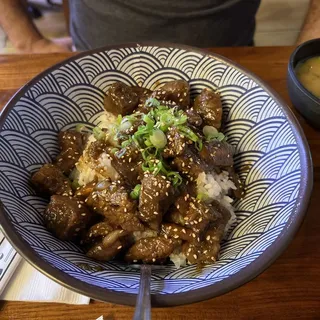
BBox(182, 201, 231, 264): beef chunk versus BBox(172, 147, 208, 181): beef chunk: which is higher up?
BBox(172, 147, 208, 181): beef chunk

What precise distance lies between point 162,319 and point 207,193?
0.51 m

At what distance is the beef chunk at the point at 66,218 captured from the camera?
1389 millimetres

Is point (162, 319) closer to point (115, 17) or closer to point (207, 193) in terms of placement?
point (207, 193)

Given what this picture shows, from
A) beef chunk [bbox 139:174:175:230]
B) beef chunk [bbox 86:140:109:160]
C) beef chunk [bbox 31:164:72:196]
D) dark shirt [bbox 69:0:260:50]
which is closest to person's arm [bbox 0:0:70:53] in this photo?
dark shirt [bbox 69:0:260:50]

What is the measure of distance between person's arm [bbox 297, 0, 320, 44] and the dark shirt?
44cm

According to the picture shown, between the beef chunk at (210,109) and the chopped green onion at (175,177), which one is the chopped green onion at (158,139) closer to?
the chopped green onion at (175,177)

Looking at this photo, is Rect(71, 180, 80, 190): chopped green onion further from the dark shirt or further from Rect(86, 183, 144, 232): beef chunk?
the dark shirt

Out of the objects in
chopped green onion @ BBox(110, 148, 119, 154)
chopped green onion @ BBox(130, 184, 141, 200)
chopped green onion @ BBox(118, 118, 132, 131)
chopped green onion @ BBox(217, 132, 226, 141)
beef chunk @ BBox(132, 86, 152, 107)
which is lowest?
chopped green onion @ BBox(130, 184, 141, 200)

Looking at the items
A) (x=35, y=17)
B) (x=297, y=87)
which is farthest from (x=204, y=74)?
(x=35, y=17)

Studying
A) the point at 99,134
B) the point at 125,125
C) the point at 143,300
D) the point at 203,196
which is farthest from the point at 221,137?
the point at 143,300

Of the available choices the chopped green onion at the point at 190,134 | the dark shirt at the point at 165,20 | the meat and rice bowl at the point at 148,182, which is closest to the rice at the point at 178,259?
the meat and rice bowl at the point at 148,182

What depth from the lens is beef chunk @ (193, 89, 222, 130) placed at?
68.5 inches

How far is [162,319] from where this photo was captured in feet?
4.26

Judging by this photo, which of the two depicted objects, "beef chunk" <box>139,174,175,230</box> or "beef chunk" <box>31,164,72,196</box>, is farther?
"beef chunk" <box>31,164,72,196</box>
